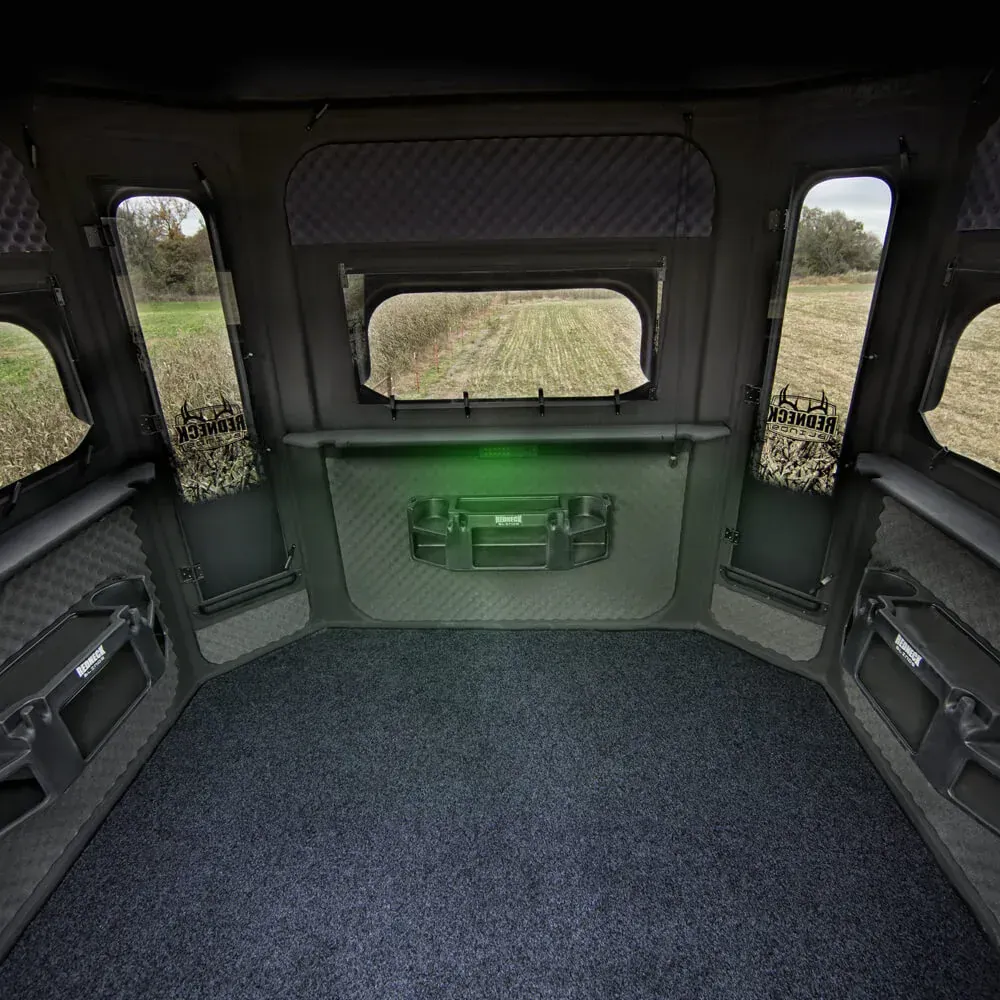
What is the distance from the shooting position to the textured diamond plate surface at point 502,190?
8.21ft

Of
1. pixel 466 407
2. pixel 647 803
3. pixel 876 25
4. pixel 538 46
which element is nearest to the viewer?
pixel 876 25

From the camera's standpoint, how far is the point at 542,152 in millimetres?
2512

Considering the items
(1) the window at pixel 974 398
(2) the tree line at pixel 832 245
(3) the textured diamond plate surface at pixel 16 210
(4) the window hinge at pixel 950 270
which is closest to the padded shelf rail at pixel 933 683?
(1) the window at pixel 974 398

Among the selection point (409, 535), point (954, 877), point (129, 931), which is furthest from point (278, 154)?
point (954, 877)

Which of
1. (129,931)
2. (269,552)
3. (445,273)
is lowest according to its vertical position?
(129,931)

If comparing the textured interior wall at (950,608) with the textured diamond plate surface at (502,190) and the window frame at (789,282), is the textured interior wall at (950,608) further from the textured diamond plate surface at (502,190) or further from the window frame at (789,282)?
the textured diamond plate surface at (502,190)

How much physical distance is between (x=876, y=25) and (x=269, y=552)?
131 inches

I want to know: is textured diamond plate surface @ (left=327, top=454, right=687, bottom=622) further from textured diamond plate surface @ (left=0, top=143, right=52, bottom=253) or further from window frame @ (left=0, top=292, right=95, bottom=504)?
textured diamond plate surface @ (left=0, top=143, right=52, bottom=253)

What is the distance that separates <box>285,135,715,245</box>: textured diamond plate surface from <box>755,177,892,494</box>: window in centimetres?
46

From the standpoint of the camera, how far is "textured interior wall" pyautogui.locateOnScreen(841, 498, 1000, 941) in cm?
194

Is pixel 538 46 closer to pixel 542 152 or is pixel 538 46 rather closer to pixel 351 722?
pixel 542 152

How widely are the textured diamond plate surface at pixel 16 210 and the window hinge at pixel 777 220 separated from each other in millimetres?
2853

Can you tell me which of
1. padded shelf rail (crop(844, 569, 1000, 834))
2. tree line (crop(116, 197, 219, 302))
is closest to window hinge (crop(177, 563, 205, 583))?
A: tree line (crop(116, 197, 219, 302))

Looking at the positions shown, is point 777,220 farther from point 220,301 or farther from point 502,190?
point 220,301
